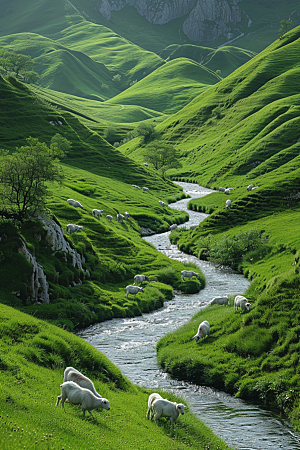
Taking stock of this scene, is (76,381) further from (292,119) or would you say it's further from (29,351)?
(292,119)

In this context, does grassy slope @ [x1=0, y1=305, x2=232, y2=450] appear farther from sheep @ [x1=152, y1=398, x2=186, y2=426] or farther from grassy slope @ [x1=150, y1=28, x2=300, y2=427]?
grassy slope @ [x1=150, y1=28, x2=300, y2=427]

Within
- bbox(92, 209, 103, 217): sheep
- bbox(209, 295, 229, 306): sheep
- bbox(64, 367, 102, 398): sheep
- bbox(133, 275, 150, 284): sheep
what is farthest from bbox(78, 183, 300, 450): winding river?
bbox(92, 209, 103, 217): sheep

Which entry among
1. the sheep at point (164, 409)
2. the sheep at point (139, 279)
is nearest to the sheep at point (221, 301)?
the sheep at point (139, 279)

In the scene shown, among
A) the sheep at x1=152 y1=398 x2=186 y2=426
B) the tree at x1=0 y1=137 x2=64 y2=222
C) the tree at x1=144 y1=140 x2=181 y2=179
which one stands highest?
the tree at x1=0 y1=137 x2=64 y2=222

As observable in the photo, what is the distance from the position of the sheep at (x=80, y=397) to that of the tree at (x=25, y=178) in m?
23.3

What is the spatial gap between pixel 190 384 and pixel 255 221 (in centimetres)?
4281

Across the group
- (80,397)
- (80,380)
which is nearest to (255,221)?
(80,380)

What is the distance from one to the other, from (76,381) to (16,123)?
3697 inches

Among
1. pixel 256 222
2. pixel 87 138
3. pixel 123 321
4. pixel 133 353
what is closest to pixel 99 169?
pixel 87 138

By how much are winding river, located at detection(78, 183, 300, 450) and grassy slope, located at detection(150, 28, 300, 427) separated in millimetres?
985

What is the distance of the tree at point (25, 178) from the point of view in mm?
34875

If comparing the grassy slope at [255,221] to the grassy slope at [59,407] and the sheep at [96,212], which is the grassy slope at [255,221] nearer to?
the grassy slope at [59,407]

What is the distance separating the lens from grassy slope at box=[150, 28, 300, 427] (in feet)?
77.0

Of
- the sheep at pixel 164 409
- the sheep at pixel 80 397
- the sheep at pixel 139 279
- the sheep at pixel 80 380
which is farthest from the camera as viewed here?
the sheep at pixel 139 279
